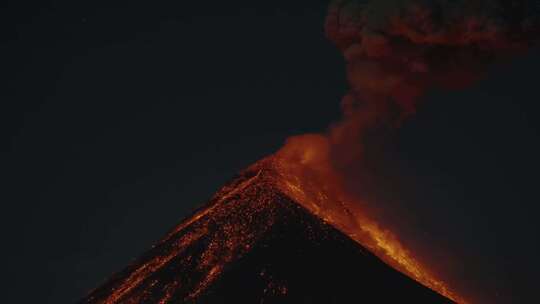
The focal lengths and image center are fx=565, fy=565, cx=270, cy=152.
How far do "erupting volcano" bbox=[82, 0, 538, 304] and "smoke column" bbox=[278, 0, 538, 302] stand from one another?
3cm

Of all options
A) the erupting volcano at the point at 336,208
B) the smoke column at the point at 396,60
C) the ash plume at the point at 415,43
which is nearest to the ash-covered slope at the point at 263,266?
the erupting volcano at the point at 336,208

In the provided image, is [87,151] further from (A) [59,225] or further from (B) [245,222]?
(B) [245,222]

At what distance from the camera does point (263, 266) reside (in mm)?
8156

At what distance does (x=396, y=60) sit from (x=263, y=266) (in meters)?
6.09

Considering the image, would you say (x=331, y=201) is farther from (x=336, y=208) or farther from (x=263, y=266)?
(x=263, y=266)

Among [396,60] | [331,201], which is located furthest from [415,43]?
[331,201]

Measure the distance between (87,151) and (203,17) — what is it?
511 inches

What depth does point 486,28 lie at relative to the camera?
990cm

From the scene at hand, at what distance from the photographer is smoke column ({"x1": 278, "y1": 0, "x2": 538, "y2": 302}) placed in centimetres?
1005

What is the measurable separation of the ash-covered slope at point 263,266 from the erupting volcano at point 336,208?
19mm

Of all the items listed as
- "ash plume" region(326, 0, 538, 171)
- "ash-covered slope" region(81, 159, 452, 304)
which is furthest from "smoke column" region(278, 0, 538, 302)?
"ash-covered slope" region(81, 159, 452, 304)

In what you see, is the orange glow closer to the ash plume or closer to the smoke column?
the smoke column

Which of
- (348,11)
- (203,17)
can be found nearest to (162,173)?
(203,17)

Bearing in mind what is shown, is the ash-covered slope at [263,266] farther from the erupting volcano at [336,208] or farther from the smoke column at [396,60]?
the smoke column at [396,60]
